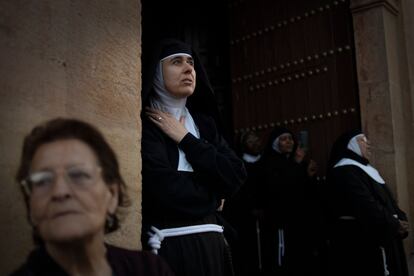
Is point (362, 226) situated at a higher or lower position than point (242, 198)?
lower

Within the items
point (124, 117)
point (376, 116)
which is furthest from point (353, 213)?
point (124, 117)

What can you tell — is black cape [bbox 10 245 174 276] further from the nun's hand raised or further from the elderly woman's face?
the nun's hand raised

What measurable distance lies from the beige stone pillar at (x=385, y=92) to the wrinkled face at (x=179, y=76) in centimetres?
271

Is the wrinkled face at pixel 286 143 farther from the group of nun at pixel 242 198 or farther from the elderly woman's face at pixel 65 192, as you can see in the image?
the elderly woman's face at pixel 65 192

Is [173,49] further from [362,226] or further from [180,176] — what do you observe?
[362,226]

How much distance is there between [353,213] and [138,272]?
3.20 meters

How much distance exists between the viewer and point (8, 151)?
85.4 inches

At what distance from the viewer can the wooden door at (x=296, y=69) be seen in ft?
17.9

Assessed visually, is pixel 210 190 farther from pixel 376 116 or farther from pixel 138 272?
pixel 376 116

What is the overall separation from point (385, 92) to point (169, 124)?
2.94 m

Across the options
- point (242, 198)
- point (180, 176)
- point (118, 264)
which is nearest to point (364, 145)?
point (242, 198)

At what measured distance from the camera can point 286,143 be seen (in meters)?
5.25

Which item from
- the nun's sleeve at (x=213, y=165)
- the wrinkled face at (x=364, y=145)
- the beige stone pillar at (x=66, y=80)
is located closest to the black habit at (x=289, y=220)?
the wrinkled face at (x=364, y=145)

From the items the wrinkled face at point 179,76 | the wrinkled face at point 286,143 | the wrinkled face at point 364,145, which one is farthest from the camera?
the wrinkled face at point 286,143
